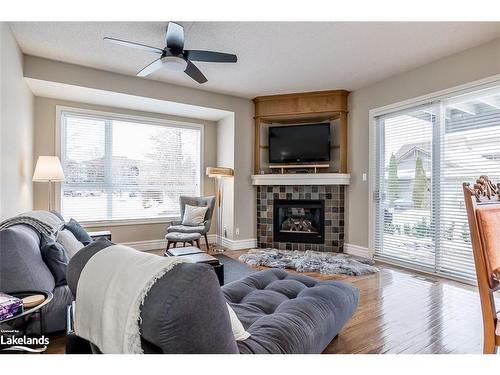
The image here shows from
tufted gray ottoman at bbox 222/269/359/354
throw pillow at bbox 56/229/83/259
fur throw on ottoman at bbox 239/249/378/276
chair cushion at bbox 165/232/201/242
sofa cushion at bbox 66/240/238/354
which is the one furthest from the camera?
chair cushion at bbox 165/232/201/242

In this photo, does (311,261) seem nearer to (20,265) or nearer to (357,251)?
(357,251)

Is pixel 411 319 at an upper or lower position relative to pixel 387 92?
lower

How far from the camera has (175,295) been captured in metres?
0.78

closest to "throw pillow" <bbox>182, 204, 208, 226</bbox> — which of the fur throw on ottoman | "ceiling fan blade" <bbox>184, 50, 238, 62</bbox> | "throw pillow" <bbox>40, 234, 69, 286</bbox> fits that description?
the fur throw on ottoman

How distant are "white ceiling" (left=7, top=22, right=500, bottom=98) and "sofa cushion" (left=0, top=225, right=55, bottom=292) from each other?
2.10 meters

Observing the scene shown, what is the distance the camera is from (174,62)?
284 centimetres

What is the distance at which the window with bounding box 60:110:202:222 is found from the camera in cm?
435

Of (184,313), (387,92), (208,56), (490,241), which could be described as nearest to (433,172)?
(387,92)

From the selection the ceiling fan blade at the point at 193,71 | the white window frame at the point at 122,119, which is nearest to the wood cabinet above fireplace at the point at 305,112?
the white window frame at the point at 122,119

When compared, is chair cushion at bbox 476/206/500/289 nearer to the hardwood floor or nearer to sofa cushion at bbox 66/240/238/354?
the hardwood floor

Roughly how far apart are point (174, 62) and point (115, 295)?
2.54 meters

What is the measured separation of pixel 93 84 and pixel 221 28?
6.60 feet
